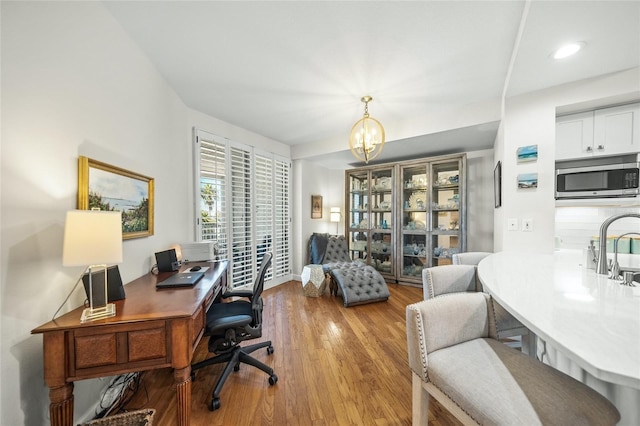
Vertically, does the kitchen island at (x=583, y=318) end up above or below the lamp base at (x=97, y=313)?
above

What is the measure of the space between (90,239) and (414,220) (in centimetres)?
413

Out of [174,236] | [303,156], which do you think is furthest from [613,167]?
[174,236]

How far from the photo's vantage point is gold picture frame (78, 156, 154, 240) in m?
1.37

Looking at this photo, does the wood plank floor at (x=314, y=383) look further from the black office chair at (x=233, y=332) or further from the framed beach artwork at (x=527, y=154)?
the framed beach artwork at (x=527, y=154)

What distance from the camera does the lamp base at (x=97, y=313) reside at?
112cm

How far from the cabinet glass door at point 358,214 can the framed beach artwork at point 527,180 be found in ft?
8.16

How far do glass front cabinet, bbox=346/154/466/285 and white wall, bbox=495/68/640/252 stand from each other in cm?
130

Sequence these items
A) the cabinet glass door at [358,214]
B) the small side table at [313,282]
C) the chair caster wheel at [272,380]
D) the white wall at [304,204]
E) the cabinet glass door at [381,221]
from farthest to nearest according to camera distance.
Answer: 1. the cabinet glass door at [358,214]
2. the white wall at [304,204]
3. the cabinet glass door at [381,221]
4. the small side table at [313,282]
5. the chair caster wheel at [272,380]

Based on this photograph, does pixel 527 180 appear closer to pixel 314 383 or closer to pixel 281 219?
pixel 314 383

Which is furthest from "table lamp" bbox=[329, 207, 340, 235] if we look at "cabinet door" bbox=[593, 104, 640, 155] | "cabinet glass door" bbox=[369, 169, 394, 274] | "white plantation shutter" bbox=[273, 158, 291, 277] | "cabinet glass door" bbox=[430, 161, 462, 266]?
"cabinet door" bbox=[593, 104, 640, 155]

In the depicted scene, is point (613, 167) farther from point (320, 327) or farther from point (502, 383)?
point (320, 327)

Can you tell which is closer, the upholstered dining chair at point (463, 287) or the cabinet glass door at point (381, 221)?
the upholstered dining chair at point (463, 287)

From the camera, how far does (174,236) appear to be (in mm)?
2547

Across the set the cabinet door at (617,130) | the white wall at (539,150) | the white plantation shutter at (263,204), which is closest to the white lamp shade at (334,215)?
the white plantation shutter at (263,204)
